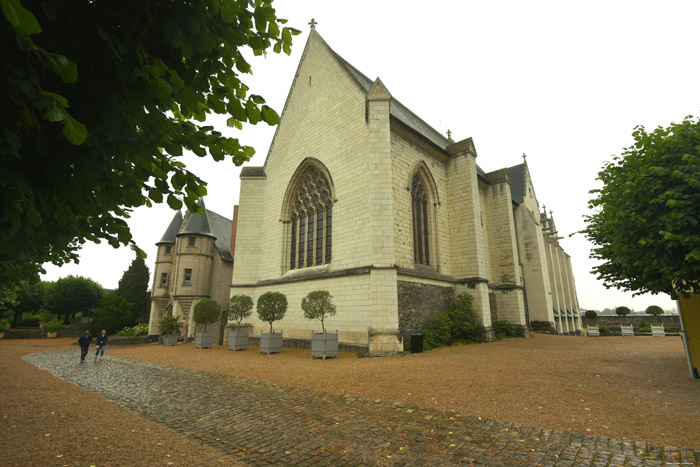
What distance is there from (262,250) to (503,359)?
13584 mm

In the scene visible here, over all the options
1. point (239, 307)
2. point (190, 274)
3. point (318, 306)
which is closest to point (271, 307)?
point (318, 306)

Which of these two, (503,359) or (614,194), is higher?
(614,194)

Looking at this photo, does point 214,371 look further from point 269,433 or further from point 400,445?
point 400,445

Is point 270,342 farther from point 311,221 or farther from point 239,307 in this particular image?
point 311,221

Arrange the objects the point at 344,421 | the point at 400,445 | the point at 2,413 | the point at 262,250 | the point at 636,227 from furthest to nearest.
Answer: the point at 262,250 → the point at 636,227 → the point at 2,413 → the point at 344,421 → the point at 400,445

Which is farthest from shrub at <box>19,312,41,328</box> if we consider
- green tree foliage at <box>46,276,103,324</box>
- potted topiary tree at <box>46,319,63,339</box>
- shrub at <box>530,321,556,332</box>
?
shrub at <box>530,321,556,332</box>

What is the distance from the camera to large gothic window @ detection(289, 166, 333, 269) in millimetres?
16422

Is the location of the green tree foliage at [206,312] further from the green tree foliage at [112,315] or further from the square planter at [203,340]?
the green tree foliage at [112,315]

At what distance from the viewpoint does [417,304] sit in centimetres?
1437

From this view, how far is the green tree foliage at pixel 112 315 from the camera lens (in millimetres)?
28500

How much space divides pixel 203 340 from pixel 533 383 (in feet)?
50.5

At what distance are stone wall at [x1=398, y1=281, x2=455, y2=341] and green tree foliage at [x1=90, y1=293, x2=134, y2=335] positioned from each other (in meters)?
27.6

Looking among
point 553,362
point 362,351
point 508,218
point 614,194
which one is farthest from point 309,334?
point 508,218

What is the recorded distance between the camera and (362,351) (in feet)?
42.3
